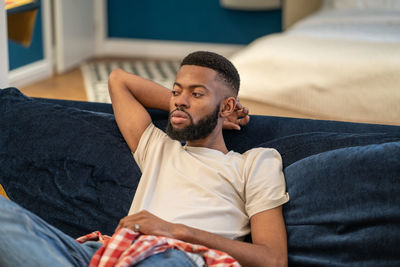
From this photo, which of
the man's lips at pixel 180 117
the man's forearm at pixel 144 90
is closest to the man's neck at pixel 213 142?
the man's lips at pixel 180 117

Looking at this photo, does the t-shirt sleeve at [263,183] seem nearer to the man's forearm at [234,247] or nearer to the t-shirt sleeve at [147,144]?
the man's forearm at [234,247]

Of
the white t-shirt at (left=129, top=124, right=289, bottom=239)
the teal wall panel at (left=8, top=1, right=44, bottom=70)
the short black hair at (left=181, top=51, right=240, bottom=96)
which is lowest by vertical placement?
the teal wall panel at (left=8, top=1, right=44, bottom=70)

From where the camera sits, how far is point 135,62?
5.88 m

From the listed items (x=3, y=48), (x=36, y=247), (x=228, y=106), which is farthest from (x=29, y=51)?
(x=36, y=247)

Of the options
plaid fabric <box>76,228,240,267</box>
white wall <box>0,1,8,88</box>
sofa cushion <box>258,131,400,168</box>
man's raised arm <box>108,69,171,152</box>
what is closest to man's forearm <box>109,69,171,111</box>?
man's raised arm <box>108,69,171,152</box>

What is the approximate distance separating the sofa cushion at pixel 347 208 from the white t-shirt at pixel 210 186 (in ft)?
0.24

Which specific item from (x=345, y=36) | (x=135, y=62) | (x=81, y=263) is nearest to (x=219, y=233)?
(x=81, y=263)

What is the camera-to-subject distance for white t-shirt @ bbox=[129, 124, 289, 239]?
5.07ft

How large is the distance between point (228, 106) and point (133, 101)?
1.09ft

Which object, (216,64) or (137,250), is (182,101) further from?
(137,250)

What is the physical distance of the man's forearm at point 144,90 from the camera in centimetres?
191

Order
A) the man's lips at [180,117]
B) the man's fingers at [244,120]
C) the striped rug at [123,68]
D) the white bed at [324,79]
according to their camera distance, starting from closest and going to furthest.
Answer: the man's lips at [180,117]
the man's fingers at [244,120]
the white bed at [324,79]
the striped rug at [123,68]

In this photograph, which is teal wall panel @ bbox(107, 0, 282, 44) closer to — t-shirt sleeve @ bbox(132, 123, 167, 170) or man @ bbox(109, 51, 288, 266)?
man @ bbox(109, 51, 288, 266)

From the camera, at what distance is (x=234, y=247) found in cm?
143
